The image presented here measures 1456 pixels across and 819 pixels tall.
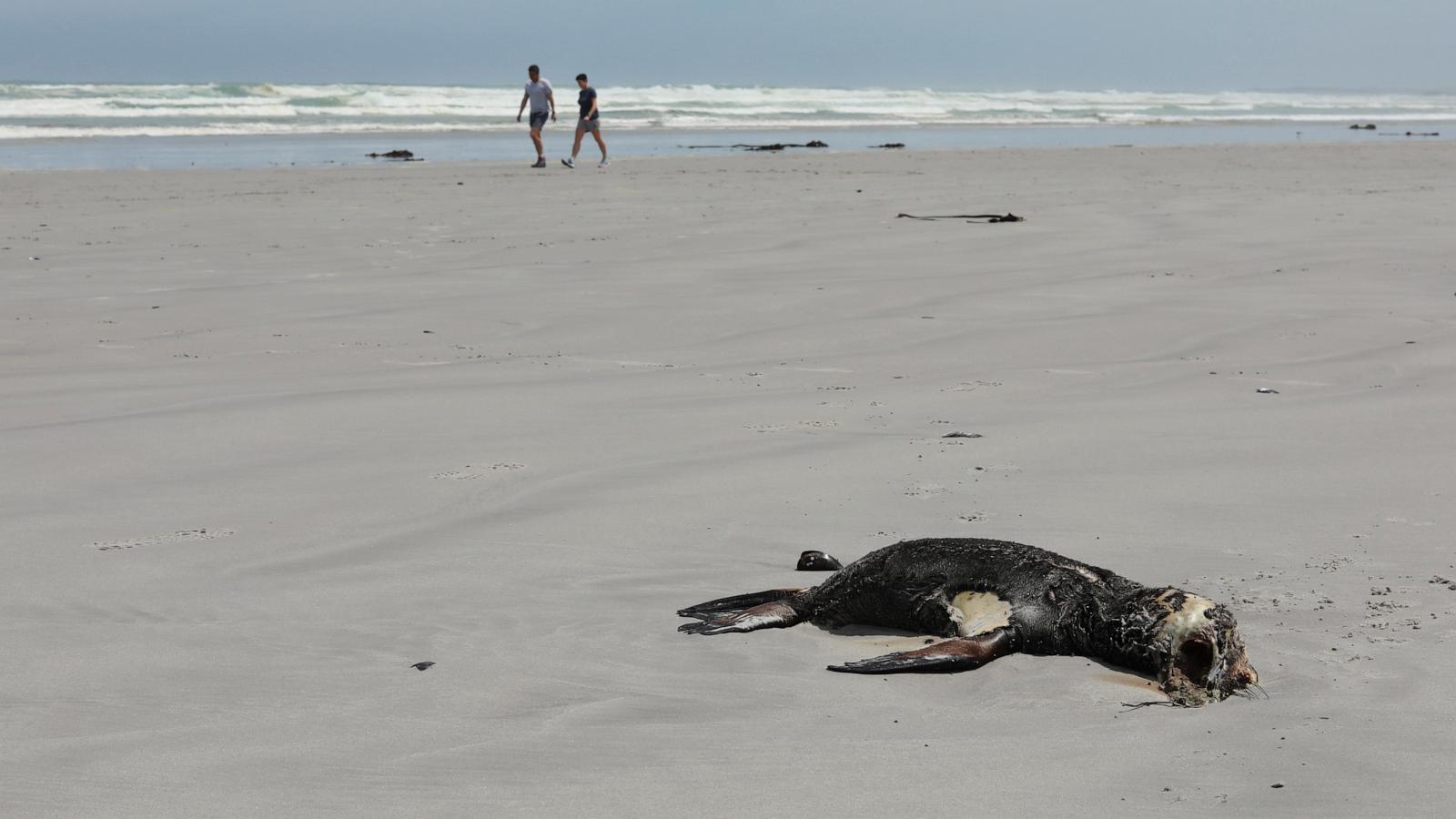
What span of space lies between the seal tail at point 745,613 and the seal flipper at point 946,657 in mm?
246

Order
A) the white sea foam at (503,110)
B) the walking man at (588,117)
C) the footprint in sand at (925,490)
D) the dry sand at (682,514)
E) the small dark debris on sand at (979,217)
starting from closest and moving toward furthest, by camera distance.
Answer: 1. the dry sand at (682,514)
2. the footprint in sand at (925,490)
3. the small dark debris on sand at (979,217)
4. the walking man at (588,117)
5. the white sea foam at (503,110)

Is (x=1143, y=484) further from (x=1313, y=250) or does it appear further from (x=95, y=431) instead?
(x=1313, y=250)

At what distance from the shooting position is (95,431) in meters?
5.12

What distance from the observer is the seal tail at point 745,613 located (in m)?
3.20

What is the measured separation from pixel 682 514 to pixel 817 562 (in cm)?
64

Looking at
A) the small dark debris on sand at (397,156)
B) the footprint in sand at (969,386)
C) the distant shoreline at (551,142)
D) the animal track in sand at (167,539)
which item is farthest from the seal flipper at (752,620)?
the small dark debris on sand at (397,156)

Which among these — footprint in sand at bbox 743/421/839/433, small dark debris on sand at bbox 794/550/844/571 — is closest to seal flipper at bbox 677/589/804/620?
small dark debris on sand at bbox 794/550/844/571

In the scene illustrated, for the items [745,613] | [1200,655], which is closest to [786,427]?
[745,613]

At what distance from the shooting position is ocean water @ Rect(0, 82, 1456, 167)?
85.1 feet

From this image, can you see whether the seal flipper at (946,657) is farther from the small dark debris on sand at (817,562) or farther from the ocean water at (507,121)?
the ocean water at (507,121)

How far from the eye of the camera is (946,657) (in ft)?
9.61

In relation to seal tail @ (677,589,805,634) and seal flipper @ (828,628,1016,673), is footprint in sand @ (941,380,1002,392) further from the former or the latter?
seal flipper @ (828,628,1016,673)

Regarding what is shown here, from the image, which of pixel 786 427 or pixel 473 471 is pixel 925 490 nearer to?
pixel 786 427

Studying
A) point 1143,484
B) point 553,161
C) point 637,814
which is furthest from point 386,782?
point 553,161
